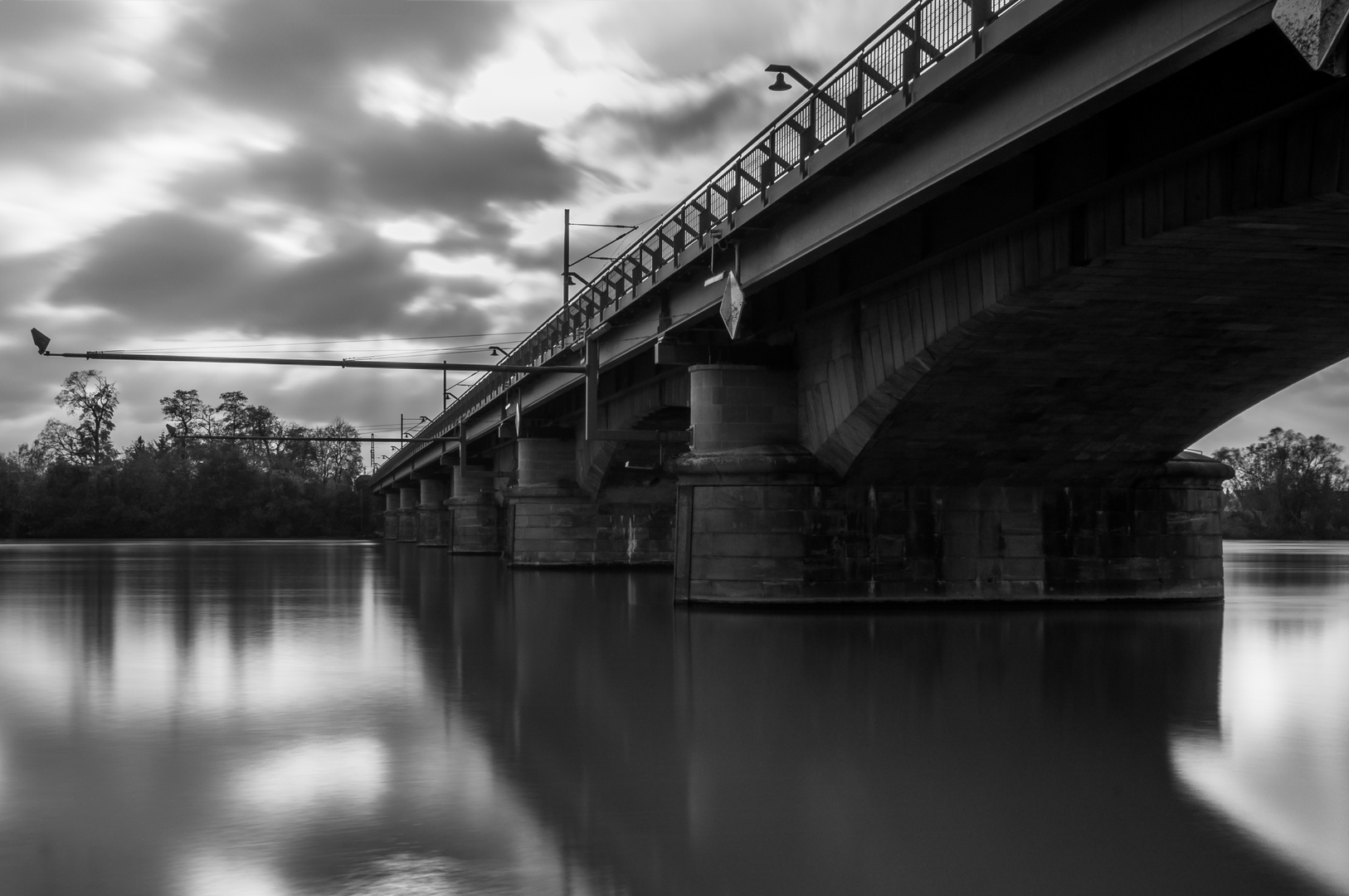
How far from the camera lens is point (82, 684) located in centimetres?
1545

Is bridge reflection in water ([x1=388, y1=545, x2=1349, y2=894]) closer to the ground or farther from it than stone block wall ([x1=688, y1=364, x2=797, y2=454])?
closer to the ground

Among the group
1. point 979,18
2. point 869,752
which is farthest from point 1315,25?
point 869,752

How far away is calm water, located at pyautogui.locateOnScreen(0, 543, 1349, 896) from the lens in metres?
7.31

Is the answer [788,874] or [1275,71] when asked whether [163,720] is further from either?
[1275,71]

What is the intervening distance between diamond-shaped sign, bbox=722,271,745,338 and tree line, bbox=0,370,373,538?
351ft

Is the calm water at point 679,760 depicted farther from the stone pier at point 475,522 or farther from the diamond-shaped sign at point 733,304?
the stone pier at point 475,522

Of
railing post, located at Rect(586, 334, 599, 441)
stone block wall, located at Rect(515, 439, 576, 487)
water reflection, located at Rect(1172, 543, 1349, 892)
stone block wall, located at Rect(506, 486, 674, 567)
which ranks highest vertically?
railing post, located at Rect(586, 334, 599, 441)

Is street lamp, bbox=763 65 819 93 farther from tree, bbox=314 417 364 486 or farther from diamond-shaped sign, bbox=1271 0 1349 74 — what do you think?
tree, bbox=314 417 364 486

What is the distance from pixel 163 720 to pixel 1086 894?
9167mm

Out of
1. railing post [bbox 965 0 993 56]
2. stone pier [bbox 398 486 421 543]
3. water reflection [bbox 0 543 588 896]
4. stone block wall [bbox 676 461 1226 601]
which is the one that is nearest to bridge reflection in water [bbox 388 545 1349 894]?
water reflection [bbox 0 543 588 896]

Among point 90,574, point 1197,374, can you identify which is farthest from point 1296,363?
point 90,574

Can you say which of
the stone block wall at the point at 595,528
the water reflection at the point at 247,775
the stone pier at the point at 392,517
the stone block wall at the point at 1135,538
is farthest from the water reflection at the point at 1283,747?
the stone pier at the point at 392,517

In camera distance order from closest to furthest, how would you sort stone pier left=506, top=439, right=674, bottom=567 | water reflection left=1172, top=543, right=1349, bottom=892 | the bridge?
water reflection left=1172, top=543, right=1349, bottom=892
the bridge
stone pier left=506, top=439, right=674, bottom=567

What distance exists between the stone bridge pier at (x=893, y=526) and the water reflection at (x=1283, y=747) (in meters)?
2.50
